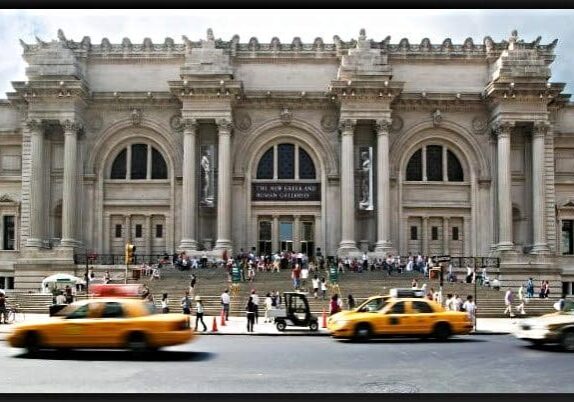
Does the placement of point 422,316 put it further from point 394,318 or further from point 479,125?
point 479,125

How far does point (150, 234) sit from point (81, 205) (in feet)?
15.5

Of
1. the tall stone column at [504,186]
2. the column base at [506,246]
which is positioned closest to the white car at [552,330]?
the column base at [506,246]

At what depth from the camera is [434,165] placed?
179 feet

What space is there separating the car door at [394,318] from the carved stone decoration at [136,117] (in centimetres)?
3125

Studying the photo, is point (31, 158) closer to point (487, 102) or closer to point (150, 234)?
point (150, 234)

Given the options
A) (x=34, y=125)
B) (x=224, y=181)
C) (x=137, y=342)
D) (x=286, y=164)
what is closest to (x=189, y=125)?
(x=224, y=181)

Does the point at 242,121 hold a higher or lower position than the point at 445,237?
higher

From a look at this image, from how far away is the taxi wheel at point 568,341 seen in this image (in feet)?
72.9

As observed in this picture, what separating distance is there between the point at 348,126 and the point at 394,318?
87.3 ft

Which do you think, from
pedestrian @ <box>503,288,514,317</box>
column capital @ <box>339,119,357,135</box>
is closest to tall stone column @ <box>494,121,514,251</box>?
column capital @ <box>339,119,357,135</box>

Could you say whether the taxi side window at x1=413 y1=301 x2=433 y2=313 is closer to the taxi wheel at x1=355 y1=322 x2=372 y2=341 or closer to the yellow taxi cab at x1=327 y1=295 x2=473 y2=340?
the yellow taxi cab at x1=327 y1=295 x2=473 y2=340

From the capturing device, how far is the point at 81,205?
52938 millimetres

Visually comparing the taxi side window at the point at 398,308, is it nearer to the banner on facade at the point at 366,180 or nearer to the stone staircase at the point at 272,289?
→ the stone staircase at the point at 272,289
